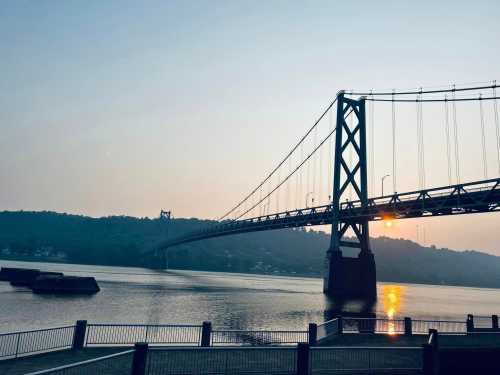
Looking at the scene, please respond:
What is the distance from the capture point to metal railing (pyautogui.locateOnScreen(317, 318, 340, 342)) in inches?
889

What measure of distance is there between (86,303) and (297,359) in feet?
149

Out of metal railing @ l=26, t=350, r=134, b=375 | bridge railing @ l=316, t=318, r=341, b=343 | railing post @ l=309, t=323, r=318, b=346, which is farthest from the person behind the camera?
bridge railing @ l=316, t=318, r=341, b=343

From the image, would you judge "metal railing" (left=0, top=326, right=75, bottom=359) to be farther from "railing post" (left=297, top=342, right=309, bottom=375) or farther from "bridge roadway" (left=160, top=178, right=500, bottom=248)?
"bridge roadway" (left=160, top=178, right=500, bottom=248)

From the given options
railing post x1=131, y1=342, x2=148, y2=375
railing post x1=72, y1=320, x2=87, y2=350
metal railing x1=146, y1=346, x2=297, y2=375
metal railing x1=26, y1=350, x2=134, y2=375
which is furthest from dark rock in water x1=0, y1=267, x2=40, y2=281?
railing post x1=131, y1=342, x2=148, y2=375

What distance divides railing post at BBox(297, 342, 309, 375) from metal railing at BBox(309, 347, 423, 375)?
40cm

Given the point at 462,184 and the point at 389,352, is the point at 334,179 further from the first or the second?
the point at 389,352

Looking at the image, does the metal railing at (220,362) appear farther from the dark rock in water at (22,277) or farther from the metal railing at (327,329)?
the dark rock in water at (22,277)

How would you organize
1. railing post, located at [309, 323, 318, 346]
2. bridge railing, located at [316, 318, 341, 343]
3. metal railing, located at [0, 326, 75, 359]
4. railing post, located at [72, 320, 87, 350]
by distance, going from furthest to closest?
metal railing, located at [0, 326, 75, 359] < bridge railing, located at [316, 318, 341, 343] < railing post, located at [309, 323, 318, 346] < railing post, located at [72, 320, 87, 350]

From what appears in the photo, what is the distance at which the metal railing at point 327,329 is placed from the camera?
2258 centimetres

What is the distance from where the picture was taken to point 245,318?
43688 mm

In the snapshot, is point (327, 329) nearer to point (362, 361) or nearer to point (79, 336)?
point (362, 361)

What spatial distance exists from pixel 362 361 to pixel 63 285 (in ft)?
210

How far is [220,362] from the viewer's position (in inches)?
638

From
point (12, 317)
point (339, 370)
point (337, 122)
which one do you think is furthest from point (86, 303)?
point (337, 122)
